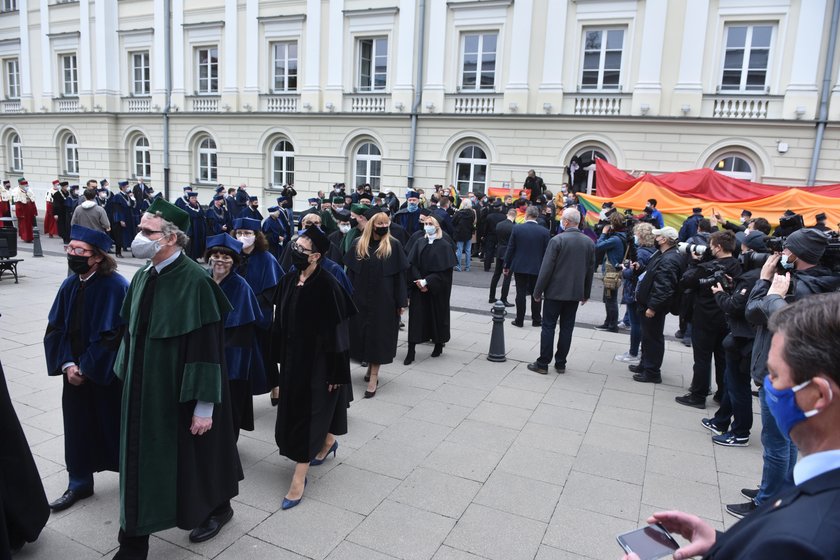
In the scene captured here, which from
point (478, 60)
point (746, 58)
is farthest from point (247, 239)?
→ point (746, 58)

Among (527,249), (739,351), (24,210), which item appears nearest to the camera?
(739,351)

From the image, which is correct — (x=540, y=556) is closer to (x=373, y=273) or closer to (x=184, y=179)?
(x=373, y=273)

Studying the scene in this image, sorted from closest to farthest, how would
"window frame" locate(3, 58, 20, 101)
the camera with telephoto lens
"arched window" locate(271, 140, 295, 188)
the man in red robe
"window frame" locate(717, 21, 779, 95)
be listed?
1. the camera with telephoto lens
2. "window frame" locate(717, 21, 779, 95)
3. the man in red robe
4. "arched window" locate(271, 140, 295, 188)
5. "window frame" locate(3, 58, 20, 101)

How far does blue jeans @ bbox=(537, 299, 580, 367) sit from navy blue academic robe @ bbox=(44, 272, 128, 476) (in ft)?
16.7

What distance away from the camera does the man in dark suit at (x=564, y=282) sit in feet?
24.2

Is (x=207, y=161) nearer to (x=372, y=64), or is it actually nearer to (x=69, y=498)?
(x=372, y=64)

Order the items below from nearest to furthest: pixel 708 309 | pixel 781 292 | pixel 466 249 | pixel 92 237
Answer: pixel 92 237
pixel 781 292
pixel 708 309
pixel 466 249

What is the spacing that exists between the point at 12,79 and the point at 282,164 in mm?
18523

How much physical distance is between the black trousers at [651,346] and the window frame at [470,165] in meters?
13.8

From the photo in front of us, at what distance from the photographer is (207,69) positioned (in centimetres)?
2530

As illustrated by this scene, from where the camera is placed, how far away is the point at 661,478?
190 inches

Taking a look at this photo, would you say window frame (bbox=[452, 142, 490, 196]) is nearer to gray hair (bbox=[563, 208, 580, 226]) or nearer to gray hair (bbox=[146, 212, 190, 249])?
gray hair (bbox=[563, 208, 580, 226])

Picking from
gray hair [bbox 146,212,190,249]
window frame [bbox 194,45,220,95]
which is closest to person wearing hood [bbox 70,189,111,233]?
gray hair [bbox 146,212,190,249]

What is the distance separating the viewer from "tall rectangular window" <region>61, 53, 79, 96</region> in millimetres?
28578
